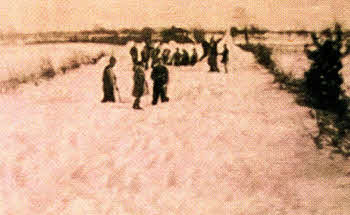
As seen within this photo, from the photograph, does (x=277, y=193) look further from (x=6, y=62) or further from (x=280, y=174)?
(x=6, y=62)

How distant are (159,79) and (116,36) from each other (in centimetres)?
3916

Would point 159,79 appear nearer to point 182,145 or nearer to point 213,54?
point 182,145

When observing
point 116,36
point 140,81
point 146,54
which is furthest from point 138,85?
point 116,36

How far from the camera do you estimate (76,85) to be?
1831 centimetres

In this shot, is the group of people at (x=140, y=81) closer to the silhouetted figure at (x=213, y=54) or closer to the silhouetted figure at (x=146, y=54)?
the silhouetted figure at (x=213, y=54)

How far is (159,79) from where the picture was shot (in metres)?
13.4

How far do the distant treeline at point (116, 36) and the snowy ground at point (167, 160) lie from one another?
2879 cm

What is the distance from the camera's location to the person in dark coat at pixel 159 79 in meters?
13.4

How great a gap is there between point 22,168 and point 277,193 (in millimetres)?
4230

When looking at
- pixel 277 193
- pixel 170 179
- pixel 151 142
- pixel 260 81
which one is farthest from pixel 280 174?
pixel 260 81

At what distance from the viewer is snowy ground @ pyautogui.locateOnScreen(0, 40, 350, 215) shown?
685 centimetres

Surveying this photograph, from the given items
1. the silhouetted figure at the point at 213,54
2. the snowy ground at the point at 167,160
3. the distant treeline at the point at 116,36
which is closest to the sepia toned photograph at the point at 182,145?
the snowy ground at the point at 167,160

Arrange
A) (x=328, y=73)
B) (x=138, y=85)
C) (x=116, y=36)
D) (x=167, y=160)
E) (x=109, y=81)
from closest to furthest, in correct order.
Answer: (x=167, y=160), (x=328, y=73), (x=138, y=85), (x=109, y=81), (x=116, y=36)

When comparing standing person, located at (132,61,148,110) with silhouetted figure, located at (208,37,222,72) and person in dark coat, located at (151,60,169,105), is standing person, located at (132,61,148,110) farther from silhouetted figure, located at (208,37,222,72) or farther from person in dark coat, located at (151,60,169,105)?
silhouetted figure, located at (208,37,222,72)
